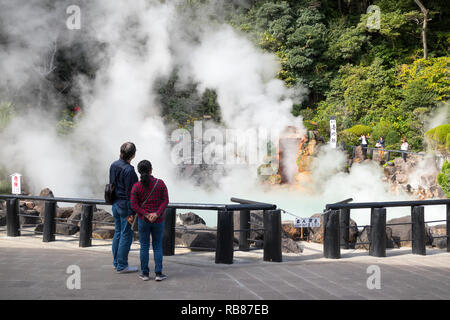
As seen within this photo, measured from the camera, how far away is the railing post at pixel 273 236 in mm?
5234

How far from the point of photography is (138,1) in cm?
2000

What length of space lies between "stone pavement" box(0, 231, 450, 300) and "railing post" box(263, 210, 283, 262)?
5.3 inches

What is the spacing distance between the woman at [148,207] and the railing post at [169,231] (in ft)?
4.02

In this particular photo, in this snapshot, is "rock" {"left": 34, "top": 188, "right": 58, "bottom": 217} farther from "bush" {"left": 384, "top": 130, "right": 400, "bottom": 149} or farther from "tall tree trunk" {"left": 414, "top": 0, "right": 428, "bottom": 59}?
"tall tree trunk" {"left": 414, "top": 0, "right": 428, "bottom": 59}

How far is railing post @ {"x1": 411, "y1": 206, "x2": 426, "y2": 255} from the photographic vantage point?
5.88m

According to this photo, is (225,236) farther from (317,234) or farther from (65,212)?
(65,212)

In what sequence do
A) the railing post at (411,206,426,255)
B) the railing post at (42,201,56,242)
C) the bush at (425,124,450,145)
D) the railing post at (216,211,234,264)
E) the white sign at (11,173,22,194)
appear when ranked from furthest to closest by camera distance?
the bush at (425,124,450,145), the white sign at (11,173,22,194), the railing post at (42,201,56,242), the railing post at (411,206,426,255), the railing post at (216,211,234,264)

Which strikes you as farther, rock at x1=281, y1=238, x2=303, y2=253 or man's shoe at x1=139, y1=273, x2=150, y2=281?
rock at x1=281, y1=238, x2=303, y2=253

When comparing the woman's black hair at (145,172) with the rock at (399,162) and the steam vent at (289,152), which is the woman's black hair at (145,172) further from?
the rock at (399,162)

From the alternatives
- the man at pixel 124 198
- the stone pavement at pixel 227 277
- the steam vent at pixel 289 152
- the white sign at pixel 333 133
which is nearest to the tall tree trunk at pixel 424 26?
the white sign at pixel 333 133

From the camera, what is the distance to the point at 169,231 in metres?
5.48

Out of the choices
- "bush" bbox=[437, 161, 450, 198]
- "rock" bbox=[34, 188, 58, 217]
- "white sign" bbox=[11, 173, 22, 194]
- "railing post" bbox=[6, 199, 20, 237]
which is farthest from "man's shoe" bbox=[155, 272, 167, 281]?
"bush" bbox=[437, 161, 450, 198]

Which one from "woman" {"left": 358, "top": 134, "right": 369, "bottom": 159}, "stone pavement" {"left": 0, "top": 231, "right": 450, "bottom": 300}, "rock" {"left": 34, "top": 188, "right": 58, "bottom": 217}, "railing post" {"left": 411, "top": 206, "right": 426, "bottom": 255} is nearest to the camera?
"stone pavement" {"left": 0, "top": 231, "right": 450, "bottom": 300}
